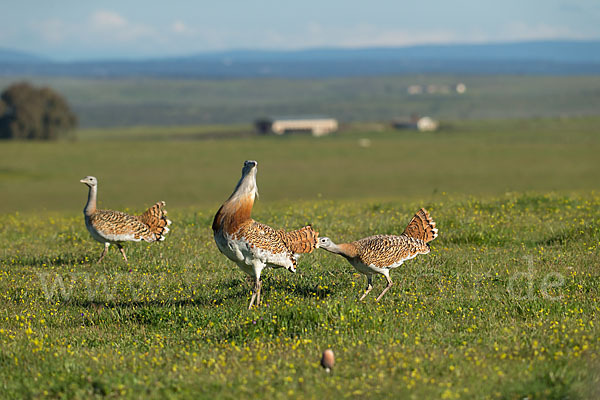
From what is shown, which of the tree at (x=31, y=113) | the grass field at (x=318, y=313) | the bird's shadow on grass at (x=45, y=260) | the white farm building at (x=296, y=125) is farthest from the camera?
the white farm building at (x=296, y=125)

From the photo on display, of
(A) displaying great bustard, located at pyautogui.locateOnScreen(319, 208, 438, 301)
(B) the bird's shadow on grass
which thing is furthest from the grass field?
(A) displaying great bustard, located at pyautogui.locateOnScreen(319, 208, 438, 301)

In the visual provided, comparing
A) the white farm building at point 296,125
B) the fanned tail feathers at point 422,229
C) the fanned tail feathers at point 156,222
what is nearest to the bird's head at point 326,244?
the fanned tail feathers at point 422,229

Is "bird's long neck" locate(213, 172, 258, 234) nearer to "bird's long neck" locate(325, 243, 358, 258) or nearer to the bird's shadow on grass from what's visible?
"bird's long neck" locate(325, 243, 358, 258)

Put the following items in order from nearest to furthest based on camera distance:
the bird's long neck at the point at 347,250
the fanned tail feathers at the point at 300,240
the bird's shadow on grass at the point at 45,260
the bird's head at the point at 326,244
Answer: the bird's long neck at the point at 347,250, the bird's head at the point at 326,244, the fanned tail feathers at the point at 300,240, the bird's shadow on grass at the point at 45,260

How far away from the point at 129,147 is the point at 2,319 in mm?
111031

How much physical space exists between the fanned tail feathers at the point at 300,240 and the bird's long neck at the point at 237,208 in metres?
0.77

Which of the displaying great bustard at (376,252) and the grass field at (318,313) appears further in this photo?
the displaying great bustard at (376,252)

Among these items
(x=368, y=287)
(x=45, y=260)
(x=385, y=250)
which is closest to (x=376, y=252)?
(x=385, y=250)

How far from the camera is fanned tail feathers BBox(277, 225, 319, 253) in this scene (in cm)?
1259

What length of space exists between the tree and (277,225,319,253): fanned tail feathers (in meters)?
123

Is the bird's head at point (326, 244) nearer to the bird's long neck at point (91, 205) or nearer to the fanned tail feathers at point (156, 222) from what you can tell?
the fanned tail feathers at point (156, 222)

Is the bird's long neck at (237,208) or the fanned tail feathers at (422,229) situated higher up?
the bird's long neck at (237,208)

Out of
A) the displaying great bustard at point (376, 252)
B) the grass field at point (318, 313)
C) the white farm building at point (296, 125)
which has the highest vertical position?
the displaying great bustard at point (376, 252)

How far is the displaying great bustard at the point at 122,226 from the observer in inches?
620
